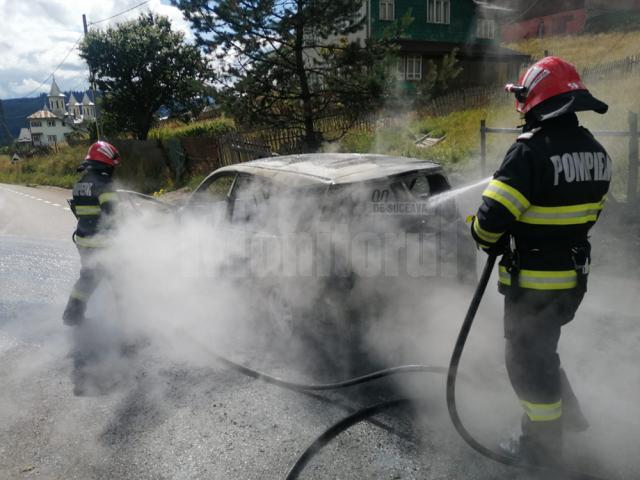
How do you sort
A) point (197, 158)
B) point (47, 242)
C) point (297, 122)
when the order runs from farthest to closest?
point (197, 158) → point (297, 122) → point (47, 242)

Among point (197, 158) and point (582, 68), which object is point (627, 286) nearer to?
point (197, 158)

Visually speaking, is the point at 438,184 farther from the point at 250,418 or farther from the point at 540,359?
the point at 250,418

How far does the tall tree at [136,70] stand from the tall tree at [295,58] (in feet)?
46.6

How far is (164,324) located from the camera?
15.6ft

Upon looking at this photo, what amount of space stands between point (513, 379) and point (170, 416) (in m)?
2.09

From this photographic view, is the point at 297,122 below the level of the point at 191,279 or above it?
above

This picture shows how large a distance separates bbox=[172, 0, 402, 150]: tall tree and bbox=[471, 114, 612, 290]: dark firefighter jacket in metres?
8.31

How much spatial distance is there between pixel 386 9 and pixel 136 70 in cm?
1196

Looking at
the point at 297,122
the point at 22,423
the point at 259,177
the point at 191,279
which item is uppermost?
the point at 297,122

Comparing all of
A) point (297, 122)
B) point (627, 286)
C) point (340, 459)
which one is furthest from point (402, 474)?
point (297, 122)

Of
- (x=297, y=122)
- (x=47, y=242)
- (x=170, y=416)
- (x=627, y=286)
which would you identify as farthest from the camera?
(x=297, y=122)

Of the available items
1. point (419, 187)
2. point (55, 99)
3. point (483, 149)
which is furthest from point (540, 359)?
point (55, 99)

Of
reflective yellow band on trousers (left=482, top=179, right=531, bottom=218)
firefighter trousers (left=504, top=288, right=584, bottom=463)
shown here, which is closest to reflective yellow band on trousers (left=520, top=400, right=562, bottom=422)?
firefighter trousers (left=504, top=288, right=584, bottom=463)

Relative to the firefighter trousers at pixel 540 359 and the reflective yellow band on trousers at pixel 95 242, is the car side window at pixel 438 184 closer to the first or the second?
the firefighter trousers at pixel 540 359
